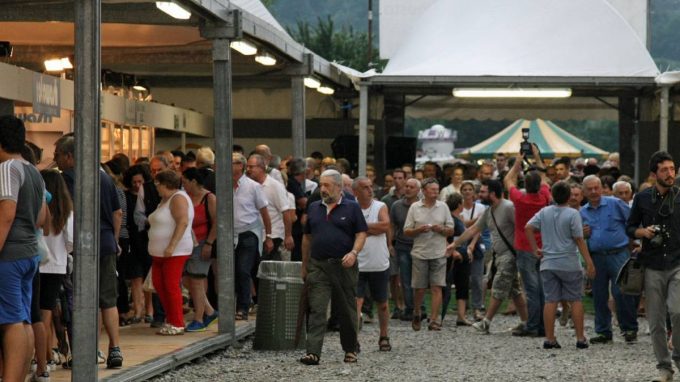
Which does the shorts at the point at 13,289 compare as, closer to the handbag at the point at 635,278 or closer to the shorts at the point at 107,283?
the shorts at the point at 107,283

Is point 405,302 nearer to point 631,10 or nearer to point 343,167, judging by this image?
point 343,167

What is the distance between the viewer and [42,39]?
752 inches

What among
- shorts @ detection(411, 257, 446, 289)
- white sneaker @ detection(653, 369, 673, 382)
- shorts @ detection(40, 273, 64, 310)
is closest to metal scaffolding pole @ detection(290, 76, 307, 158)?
shorts @ detection(411, 257, 446, 289)

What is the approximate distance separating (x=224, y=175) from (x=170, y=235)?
3.02ft

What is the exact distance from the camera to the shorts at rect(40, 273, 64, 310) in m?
11.1

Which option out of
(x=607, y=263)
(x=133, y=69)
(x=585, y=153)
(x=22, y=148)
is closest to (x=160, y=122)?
(x=133, y=69)

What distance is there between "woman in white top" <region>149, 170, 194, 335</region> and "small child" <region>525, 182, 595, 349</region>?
11.8 feet

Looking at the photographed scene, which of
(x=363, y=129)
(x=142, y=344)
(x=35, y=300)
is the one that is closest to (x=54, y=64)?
(x=142, y=344)

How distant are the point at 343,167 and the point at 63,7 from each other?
6.81 metres

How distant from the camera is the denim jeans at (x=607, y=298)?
636 inches

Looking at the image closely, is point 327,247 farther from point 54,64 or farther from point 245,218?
point 54,64

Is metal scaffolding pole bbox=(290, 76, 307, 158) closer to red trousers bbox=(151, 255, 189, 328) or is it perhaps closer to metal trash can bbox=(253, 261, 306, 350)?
metal trash can bbox=(253, 261, 306, 350)

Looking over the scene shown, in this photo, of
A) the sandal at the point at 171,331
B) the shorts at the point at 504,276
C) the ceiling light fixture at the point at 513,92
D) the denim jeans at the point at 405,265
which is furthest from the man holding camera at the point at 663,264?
the ceiling light fixture at the point at 513,92

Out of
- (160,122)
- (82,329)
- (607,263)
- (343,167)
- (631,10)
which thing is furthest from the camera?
(631,10)
